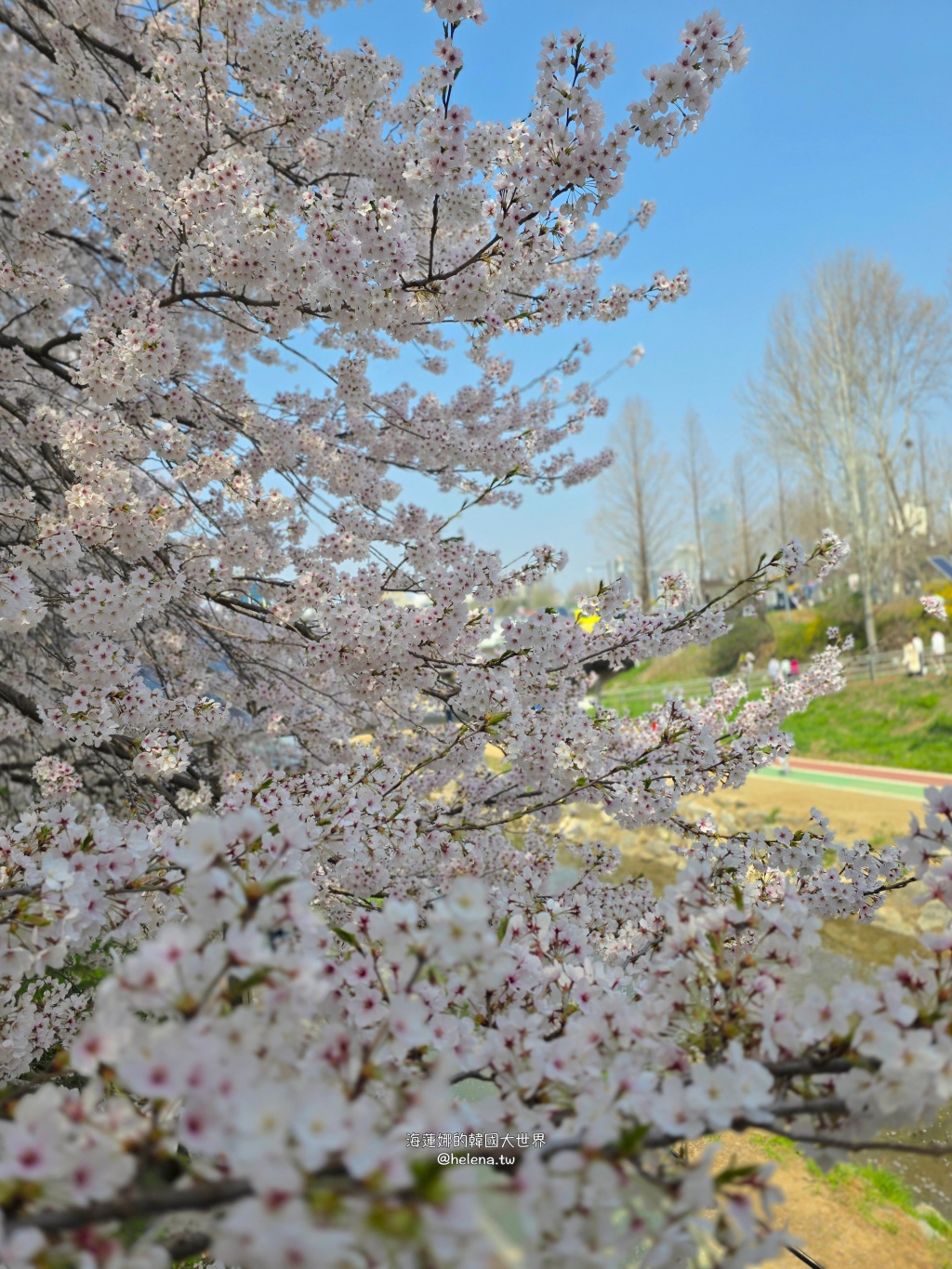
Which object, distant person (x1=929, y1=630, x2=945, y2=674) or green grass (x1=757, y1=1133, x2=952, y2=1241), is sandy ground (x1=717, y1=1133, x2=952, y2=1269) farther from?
distant person (x1=929, y1=630, x2=945, y2=674)

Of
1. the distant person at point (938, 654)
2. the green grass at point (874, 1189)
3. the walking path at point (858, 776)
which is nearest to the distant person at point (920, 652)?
the distant person at point (938, 654)

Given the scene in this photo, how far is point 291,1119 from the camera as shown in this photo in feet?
2.35

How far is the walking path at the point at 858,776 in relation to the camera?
1148cm

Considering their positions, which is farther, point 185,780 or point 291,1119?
point 185,780

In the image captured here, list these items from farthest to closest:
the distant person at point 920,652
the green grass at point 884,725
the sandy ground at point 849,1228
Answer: the distant person at point 920,652
the green grass at point 884,725
the sandy ground at point 849,1228

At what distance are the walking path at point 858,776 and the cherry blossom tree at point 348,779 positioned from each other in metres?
7.71

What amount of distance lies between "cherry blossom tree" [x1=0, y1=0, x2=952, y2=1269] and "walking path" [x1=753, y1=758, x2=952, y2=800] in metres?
7.71

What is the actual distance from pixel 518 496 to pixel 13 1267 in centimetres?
605

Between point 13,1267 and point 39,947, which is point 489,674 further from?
point 13,1267

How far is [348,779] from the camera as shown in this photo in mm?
2615

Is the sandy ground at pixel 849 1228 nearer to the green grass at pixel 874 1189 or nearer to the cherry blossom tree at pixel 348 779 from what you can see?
the green grass at pixel 874 1189

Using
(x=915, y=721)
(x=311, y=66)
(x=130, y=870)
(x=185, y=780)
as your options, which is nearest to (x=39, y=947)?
(x=130, y=870)

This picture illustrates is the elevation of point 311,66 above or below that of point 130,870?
above

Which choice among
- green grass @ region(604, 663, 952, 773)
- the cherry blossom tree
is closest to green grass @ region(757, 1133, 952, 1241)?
the cherry blossom tree
